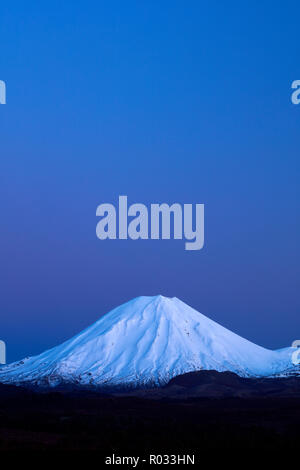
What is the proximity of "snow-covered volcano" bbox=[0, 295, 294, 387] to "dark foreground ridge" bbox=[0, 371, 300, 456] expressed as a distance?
502 inches

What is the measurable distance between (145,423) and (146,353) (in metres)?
46.4

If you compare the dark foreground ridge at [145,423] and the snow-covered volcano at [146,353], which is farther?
the snow-covered volcano at [146,353]

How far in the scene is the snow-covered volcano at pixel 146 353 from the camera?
284ft

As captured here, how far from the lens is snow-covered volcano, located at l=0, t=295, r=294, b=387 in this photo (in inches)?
3403

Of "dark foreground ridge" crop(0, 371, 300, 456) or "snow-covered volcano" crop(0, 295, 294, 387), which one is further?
"snow-covered volcano" crop(0, 295, 294, 387)

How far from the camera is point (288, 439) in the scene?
37594 mm

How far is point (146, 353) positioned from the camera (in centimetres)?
9144

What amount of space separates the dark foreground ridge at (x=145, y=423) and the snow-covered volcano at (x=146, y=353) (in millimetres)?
12756

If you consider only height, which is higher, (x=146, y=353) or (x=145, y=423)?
(x=146, y=353)

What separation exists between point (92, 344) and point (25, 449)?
6203cm

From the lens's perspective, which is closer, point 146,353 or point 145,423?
point 145,423

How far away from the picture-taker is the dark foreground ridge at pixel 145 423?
36125mm

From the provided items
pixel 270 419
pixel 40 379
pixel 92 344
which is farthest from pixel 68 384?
pixel 270 419
